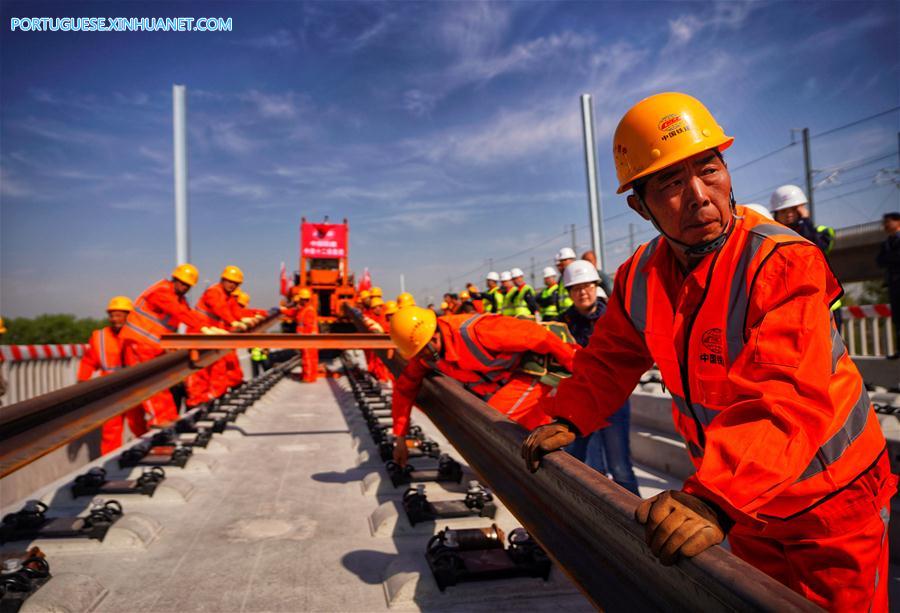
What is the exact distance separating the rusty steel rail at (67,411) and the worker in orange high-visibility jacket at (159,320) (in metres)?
2.30

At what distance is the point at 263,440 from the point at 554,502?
14.8 ft

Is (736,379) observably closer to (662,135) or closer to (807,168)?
(662,135)

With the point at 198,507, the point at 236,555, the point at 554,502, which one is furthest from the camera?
the point at 198,507

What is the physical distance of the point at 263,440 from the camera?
557 centimetres

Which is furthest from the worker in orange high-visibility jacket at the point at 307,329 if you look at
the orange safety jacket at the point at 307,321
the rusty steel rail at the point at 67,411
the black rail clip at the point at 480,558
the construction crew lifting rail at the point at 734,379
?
the construction crew lifting rail at the point at 734,379

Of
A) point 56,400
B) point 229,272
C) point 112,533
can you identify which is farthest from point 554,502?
point 229,272

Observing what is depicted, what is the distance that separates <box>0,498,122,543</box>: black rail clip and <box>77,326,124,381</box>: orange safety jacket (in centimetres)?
399

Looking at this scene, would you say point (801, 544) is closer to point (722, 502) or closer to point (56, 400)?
point (722, 502)

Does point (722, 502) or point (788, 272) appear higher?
point (788, 272)

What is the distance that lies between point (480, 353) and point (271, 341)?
2.54 meters

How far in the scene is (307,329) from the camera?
13641 millimetres

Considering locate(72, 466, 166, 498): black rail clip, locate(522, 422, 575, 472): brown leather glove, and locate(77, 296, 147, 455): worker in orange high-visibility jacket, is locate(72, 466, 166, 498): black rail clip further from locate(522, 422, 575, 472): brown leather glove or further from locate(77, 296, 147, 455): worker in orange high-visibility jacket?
locate(77, 296, 147, 455): worker in orange high-visibility jacket

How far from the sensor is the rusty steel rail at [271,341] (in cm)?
533

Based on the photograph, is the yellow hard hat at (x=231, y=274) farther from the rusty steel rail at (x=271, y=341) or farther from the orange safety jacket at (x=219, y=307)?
the rusty steel rail at (x=271, y=341)
